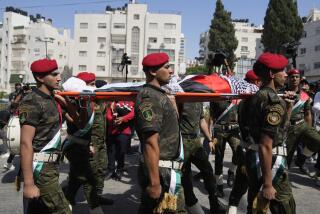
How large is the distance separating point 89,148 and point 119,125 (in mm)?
2579

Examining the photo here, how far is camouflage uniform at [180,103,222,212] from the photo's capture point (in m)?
5.78

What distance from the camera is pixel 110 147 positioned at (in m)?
8.61

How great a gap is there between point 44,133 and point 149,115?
1.04 m

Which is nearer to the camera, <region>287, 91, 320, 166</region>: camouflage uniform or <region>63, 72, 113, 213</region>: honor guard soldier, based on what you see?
<region>63, 72, 113, 213</region>: honor guard soldier

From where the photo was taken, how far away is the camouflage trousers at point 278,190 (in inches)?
159

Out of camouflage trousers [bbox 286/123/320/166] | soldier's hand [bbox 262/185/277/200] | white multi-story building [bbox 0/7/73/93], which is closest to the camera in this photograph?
soldier's hand [bbox 262/185/277/200]

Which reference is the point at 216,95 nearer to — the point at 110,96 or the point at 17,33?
the point at 110,96

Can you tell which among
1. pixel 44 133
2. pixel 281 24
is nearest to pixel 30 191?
pixel 44 133

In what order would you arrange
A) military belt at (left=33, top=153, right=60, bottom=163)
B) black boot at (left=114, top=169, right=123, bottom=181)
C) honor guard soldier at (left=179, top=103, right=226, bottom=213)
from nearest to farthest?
military belt at (left=33, top=153, right=60, bottom=163) → honor guard soldier at (left=179, top=103, right=226, bottom=213) → black boot at (left=114, top=169, right=123, bottom=181)

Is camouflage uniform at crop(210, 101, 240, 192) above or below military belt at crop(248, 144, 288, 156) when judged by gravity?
below

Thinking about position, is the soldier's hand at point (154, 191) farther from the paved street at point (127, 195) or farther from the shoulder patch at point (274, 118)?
the paved street at point (127, 195)

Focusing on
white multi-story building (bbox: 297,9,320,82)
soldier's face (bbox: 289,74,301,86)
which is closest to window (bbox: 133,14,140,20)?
white multi-story building (bbox: 297,9,320,82)

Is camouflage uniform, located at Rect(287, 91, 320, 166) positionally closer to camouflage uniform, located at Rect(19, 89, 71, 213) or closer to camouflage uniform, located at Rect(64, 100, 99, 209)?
camouflage uniform, located at Rect(64, 100, 99, 209)

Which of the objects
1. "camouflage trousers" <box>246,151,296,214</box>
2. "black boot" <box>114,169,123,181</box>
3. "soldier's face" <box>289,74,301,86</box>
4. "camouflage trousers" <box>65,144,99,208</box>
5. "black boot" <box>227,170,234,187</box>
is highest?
"soldier's face" <box>289,74,301,86</box>
